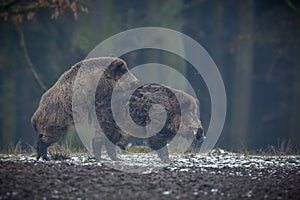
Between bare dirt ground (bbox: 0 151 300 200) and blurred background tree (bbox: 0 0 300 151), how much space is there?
22.7 feet

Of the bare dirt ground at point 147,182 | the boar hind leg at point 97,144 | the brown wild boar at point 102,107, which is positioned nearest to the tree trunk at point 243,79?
the brown wild boar at point 102,107

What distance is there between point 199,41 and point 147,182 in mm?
14084

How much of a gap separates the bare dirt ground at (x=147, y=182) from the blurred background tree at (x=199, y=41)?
6924 millimetres

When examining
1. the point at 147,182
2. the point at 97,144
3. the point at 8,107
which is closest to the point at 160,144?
the point at 97,144

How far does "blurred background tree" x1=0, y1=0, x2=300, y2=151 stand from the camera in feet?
50.1

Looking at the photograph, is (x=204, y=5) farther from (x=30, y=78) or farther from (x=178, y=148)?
(x=178, y=148)

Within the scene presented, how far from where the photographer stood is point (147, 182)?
5645mm

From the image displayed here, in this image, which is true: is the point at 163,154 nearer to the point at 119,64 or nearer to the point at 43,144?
the point at 119,64

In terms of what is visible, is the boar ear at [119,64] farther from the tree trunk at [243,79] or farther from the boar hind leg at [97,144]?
the tree trunk at [243,79]

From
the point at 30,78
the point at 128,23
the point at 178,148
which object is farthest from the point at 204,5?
the point at 178,148

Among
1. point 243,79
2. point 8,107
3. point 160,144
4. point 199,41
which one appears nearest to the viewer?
point 160,144

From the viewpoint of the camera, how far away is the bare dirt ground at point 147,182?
5.14 meters

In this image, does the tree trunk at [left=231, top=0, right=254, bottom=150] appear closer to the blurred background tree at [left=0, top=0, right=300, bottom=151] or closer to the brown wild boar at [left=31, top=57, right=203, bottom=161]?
the blurred background tree at [left=0, top=0, right=300, bottom=151]

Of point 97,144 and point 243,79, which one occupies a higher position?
point 243,79
